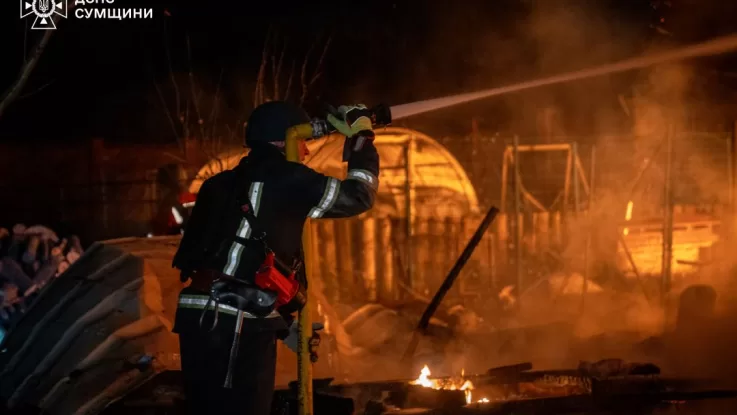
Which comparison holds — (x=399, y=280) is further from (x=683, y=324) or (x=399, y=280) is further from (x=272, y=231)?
(x=272, y=231)

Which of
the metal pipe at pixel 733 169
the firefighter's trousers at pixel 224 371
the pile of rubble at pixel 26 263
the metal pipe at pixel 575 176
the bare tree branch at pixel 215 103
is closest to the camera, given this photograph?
the firefighter's trousers at pixel 224 371

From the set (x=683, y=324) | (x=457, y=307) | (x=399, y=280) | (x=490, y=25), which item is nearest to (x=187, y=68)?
(x=490, y=25)

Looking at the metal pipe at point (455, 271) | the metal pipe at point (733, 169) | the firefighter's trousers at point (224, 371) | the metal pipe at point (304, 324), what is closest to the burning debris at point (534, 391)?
the metal pipe at point (304, 324)

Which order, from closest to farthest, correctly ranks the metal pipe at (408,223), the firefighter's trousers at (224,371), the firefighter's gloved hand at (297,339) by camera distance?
the firefighter's trousers at (224,371)
the firefighter's gloved hand at (297,339)
the metal pipe at (408,223)

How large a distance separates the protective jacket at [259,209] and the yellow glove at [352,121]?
10 centimetres

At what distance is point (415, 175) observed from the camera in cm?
1008

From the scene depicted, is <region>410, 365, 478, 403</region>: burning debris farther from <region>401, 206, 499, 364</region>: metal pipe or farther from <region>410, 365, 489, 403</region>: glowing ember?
<region>401, 206, 499, 364</region>: metal pipe

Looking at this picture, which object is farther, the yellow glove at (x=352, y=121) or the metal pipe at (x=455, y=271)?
the metal pipe at (x=455, y=271)

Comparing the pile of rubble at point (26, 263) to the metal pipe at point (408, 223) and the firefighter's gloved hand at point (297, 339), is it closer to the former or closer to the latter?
the metal pipe at point (408, 223)

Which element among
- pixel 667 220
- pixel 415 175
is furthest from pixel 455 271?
pixel 667 220

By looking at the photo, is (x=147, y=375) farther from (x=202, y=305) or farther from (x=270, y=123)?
(x=270, y=123)

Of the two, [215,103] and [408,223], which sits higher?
[215,103]

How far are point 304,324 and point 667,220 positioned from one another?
7.22 m

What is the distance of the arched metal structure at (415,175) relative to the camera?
9.46 metres
